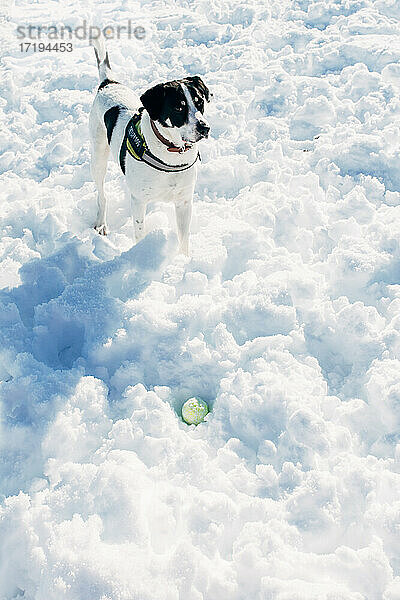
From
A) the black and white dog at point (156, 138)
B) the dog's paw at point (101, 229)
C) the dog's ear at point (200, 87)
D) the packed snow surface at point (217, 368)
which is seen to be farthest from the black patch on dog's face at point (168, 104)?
the dog's paw at point (101, 229)

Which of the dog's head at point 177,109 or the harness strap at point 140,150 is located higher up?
the dog's head at point 177,109

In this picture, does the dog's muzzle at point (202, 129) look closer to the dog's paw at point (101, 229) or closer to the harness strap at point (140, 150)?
the harness strap at point (140, 150)

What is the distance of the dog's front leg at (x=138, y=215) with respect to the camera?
311 cm

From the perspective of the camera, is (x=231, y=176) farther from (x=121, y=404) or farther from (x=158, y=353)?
(x=121, y=404)

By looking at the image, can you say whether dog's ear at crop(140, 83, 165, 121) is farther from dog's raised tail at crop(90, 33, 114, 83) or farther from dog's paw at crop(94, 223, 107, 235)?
dog's raised tail at crop(90, 33, 114, 83)

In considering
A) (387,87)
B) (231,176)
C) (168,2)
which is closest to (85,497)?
(231,176)

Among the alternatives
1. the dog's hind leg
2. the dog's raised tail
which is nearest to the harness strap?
the dog's hind leg

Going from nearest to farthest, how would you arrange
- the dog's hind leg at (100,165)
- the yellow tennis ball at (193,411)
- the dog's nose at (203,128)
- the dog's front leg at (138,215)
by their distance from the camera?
1. the yellow tennis ball at (193,411)
2. the dog's nose at (203,128)
3. the dog's front leg at (138,215)
4. the dog's hind leg at (100,165)

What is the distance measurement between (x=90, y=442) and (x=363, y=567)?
49.0 inches

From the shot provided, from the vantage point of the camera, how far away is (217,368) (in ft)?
8.26

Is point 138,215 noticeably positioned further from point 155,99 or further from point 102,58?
point 102,58

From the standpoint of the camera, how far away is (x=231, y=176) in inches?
157

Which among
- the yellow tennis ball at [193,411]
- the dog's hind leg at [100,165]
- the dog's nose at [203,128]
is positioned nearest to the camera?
the yellow tennis ball at [193,411]

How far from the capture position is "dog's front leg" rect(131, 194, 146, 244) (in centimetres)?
311
